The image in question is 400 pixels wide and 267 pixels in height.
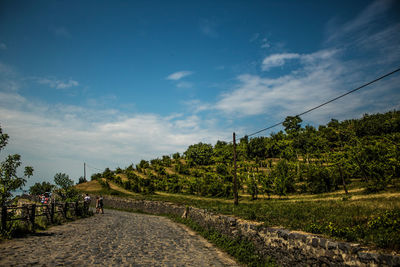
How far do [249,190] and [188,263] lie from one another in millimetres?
33933

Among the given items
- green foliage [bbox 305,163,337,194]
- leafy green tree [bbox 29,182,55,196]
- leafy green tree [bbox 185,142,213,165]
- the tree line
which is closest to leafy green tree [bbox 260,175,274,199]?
the tree line

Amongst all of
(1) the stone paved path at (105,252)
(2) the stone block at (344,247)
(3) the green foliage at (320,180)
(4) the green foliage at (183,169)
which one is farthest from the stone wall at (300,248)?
(4) the green foliage at (183,169)

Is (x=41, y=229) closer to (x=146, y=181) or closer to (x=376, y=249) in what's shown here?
(x=376, y=249)

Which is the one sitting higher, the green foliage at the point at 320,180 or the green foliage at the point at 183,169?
the green foliage at the point at 183,169

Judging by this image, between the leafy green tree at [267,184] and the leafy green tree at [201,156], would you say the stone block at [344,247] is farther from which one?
the leafy green tree at [201,156]

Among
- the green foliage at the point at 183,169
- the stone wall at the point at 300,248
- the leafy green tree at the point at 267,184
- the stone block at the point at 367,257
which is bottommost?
the leafy green tree at the point at 267,184

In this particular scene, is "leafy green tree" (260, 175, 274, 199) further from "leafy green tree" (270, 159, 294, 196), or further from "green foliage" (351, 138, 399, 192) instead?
"green foliage" (351, 138, 399, 192)

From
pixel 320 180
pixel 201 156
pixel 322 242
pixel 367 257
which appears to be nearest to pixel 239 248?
pixel 322 242

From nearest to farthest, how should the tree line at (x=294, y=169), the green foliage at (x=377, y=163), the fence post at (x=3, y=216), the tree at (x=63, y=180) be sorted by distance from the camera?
the fence post at (x=3, y=216) → the tree at (x=63, y=180) → the green foliage at (x=377, y=163) → the tree line at (x=294, y=169)

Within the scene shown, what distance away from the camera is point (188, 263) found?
27.6ft

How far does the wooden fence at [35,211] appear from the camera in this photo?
10.7 meters

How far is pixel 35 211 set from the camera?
1377cm

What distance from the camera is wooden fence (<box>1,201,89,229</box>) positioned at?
10.7 m

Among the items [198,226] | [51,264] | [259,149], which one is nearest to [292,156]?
[259,149]
